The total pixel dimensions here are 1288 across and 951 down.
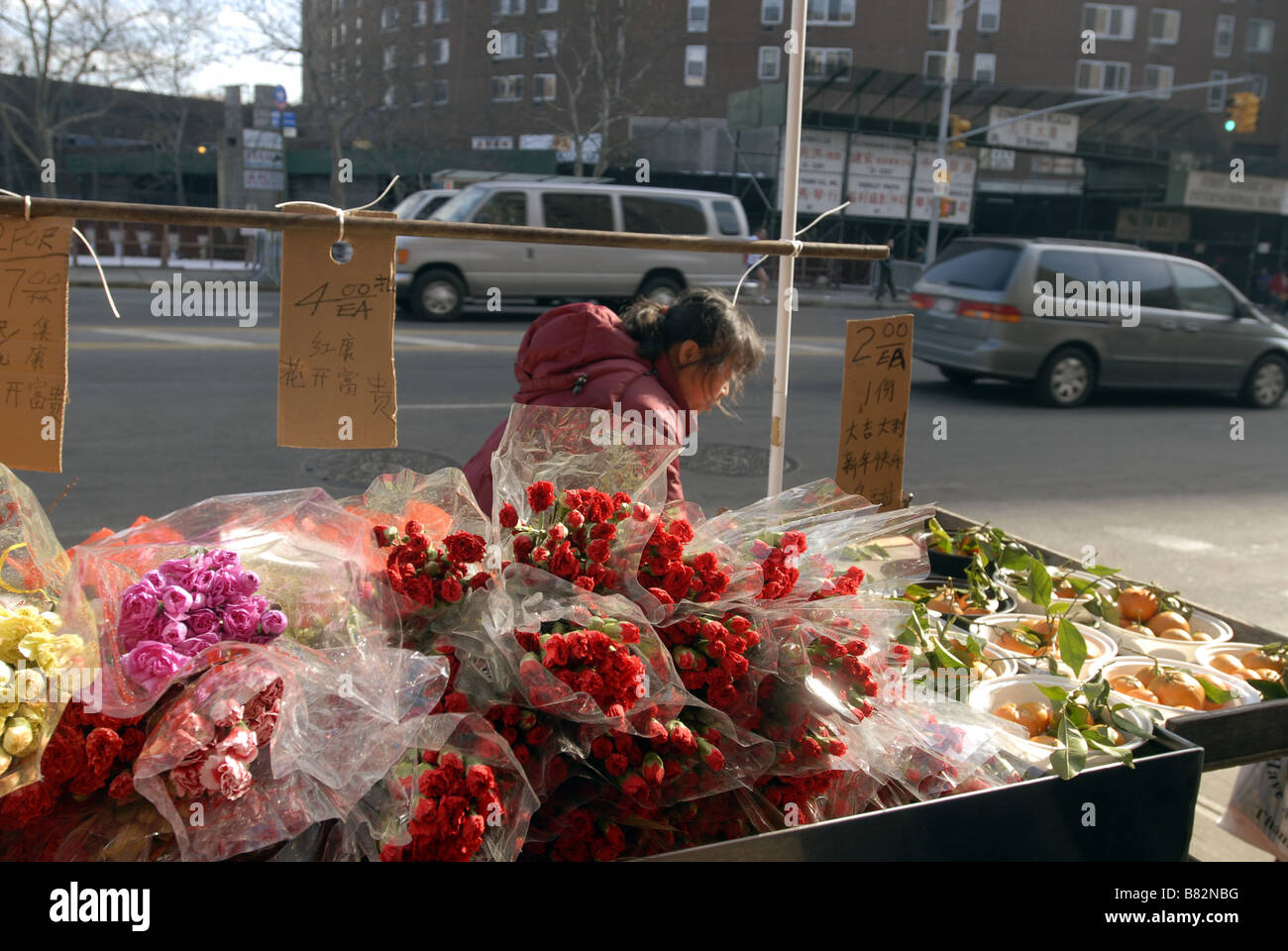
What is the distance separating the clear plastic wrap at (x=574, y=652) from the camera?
54.1 inches

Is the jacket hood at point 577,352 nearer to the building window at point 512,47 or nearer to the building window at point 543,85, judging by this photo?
the building window at point 543,85

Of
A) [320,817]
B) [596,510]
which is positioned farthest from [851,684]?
[320,817]

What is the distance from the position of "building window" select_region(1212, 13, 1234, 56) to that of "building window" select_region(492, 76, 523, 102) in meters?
29.3

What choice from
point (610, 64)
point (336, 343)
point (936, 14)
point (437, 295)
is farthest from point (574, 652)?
point (936, 14)

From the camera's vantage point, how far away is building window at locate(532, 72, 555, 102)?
135ft

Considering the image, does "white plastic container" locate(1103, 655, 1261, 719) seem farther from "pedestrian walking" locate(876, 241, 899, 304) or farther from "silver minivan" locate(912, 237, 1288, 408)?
"pedestrian walking" locate(876, 241, 899, 304)

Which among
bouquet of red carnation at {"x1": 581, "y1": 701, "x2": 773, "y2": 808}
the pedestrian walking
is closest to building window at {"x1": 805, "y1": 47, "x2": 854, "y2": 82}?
the pedestrian walking

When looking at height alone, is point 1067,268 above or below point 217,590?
above

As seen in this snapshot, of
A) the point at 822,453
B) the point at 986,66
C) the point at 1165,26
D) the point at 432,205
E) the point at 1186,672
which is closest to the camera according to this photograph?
the point at 1186,672

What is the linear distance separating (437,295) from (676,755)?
46.1 ft

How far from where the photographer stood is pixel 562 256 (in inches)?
616

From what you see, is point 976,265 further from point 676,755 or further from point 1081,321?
point 676,755
